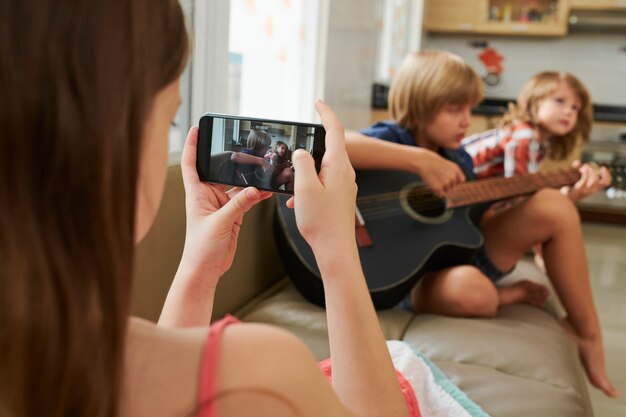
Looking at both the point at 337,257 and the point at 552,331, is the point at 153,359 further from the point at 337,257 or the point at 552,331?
the point at 552,331

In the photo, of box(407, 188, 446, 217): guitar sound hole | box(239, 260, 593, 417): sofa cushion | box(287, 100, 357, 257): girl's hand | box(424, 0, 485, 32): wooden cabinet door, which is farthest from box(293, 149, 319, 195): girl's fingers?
box(424, 0, 485, 32): wooden cabinet door

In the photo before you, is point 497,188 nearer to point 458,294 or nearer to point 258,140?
point 458,294

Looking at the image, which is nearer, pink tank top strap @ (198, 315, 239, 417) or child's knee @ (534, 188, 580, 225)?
pink tank top strap @ (198, 315, 239, 417)

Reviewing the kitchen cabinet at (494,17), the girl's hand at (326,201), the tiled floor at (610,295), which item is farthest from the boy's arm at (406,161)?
the kitchen cabinet at (494,17)

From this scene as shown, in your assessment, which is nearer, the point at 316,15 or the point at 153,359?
the point at 153,359

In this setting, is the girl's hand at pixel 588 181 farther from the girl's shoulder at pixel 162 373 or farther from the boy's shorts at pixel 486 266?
the girl's shoulder at pixel 162 373

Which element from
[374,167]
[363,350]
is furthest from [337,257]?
[374,167]

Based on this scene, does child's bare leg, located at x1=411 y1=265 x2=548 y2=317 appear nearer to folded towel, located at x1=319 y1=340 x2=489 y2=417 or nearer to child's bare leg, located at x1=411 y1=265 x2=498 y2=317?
child's bare leg, located at x1=411 y1=265 x2=498 y2=317

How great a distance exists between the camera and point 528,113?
262cm

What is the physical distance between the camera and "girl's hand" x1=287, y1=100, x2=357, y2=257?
61 centimetres

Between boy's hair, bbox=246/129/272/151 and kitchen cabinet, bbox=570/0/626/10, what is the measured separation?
475cm

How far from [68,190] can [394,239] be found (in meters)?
1.26

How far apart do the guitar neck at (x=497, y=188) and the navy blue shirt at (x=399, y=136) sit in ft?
0.45

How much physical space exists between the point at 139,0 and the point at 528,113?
97.1 inches
